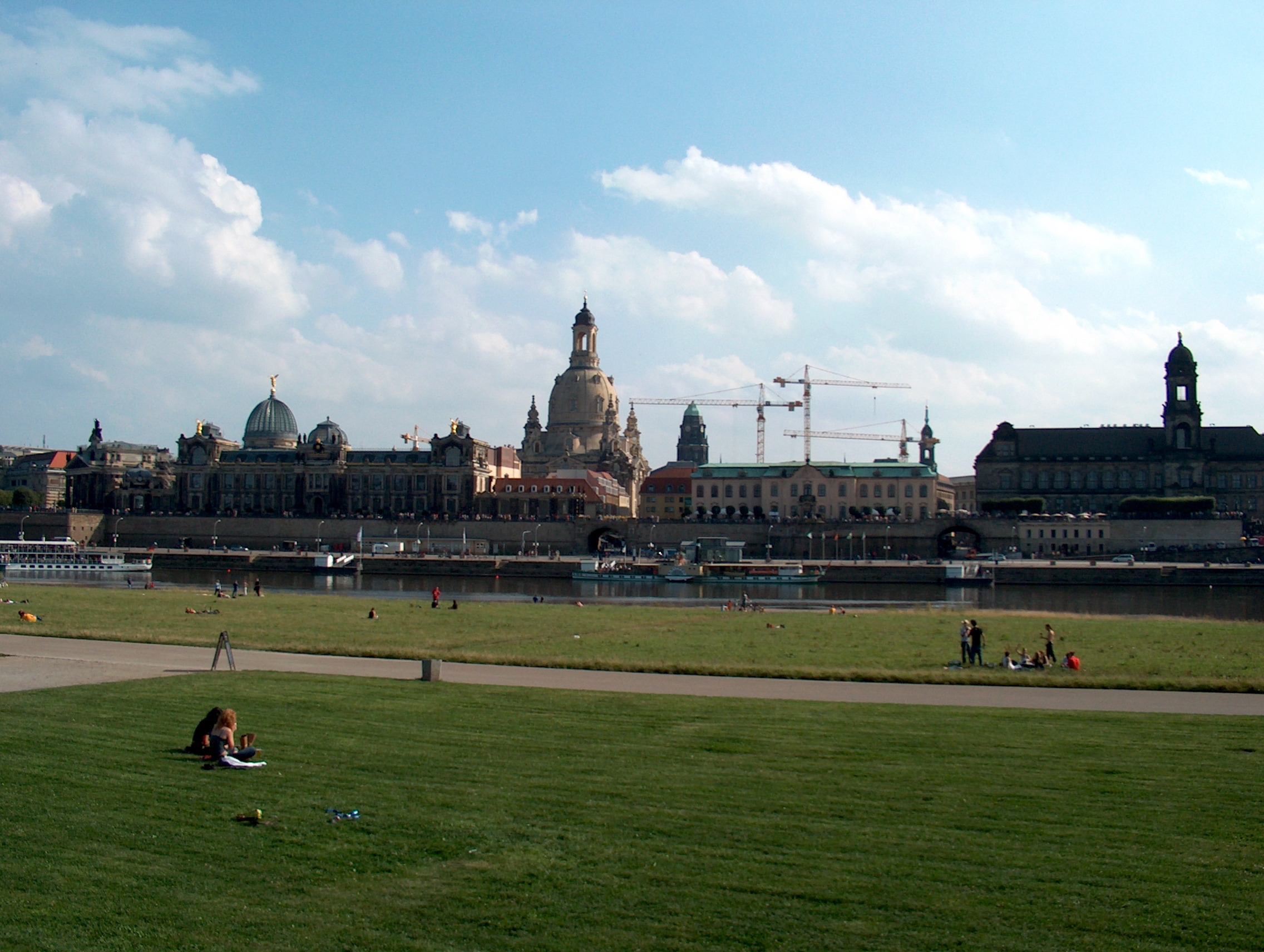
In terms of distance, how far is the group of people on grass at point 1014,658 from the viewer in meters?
25.1

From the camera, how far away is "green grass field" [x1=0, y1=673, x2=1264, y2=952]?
27.7 ft

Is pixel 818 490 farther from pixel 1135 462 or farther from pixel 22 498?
pixel 22 498

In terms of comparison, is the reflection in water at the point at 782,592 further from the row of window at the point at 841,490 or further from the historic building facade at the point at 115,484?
the historic building facade at the point at 115,484

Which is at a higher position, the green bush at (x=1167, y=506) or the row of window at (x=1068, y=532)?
the green bush at (x=1167, y=506)

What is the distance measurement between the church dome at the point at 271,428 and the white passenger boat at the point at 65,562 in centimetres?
4721

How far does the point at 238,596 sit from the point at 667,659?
33.4m

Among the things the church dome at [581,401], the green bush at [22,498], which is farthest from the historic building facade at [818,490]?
the green bush at [22,498]

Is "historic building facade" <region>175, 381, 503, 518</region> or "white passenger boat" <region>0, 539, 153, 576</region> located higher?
"historic building facade" <region>175, 381, 503, 518</region>

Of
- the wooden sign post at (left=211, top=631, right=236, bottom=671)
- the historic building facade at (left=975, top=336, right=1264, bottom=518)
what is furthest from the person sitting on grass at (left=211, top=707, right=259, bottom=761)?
the historic building facade at (left=975, top=336, right=1264, bottom=518)

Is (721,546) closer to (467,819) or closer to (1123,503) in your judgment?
(1123,503)

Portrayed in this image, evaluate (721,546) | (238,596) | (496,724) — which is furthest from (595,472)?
(496,724)

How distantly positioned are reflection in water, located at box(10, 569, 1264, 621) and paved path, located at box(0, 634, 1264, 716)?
3242 cm

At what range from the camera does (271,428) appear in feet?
494

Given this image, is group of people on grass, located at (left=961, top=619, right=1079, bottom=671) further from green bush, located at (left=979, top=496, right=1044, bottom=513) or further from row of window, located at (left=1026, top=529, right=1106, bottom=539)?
green bush, located at (left=979, top=496, right=1044, bottom=513)
